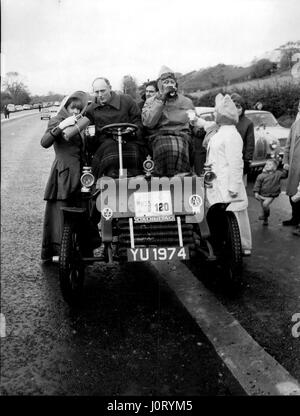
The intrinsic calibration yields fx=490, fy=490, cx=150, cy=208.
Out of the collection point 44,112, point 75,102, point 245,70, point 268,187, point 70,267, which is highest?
point 245,70

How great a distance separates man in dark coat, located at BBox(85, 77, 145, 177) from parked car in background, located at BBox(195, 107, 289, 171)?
538 centimetres

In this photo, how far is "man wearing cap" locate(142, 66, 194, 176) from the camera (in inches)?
187

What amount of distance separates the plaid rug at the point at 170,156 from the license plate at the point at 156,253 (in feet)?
3.26

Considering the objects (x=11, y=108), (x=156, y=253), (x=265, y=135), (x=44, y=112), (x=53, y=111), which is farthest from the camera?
(x=265, y=135)

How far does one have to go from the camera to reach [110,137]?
15.9 ft

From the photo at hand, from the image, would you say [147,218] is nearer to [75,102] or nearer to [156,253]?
[156,253]

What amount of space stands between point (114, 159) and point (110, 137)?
264 mm

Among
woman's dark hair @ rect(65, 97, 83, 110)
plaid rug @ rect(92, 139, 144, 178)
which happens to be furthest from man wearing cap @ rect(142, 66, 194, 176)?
woman's dark hair @ rect(65, 97, 83, 110)

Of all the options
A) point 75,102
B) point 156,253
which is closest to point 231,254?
point 156,253
